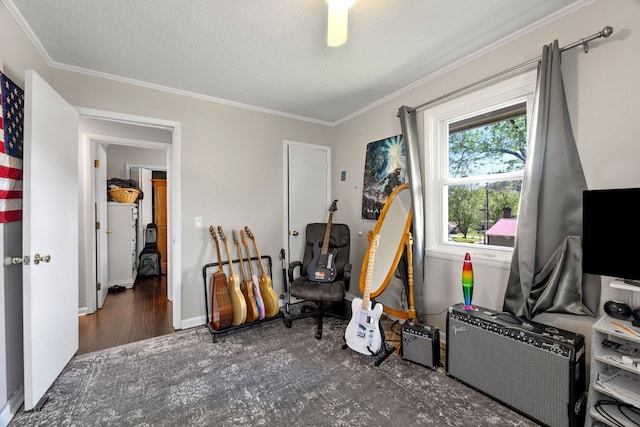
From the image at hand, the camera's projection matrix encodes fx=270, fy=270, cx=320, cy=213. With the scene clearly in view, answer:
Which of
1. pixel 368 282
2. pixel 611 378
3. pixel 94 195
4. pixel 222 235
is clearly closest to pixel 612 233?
pixel 611 378

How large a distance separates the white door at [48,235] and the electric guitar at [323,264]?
2.06m

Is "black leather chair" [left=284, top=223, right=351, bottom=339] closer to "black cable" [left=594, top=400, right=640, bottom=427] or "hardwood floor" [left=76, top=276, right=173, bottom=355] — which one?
"hardwood floor" [left=76, top=276, right=173, bottom=355]

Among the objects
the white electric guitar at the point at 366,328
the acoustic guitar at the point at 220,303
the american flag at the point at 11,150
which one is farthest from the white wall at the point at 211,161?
the white electric guitar at the point at 366,328

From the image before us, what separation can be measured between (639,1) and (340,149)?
271cm

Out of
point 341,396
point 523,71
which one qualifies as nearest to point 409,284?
point 341,396

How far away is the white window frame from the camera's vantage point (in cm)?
215

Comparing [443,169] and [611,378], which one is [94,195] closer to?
[443,169]

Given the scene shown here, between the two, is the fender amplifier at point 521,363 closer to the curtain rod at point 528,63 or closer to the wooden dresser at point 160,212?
the curtain rod at point 528,63

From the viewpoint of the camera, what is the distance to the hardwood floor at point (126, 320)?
2.55m

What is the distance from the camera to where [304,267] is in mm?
3172

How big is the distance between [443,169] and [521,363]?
5.29 ft

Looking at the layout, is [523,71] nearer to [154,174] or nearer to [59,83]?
[59,83]

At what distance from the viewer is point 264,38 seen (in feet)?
6.38

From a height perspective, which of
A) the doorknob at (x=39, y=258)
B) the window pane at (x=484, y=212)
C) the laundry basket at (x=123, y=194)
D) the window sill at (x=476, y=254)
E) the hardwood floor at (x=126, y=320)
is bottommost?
the hardwood floor at (x=126, y=320)
